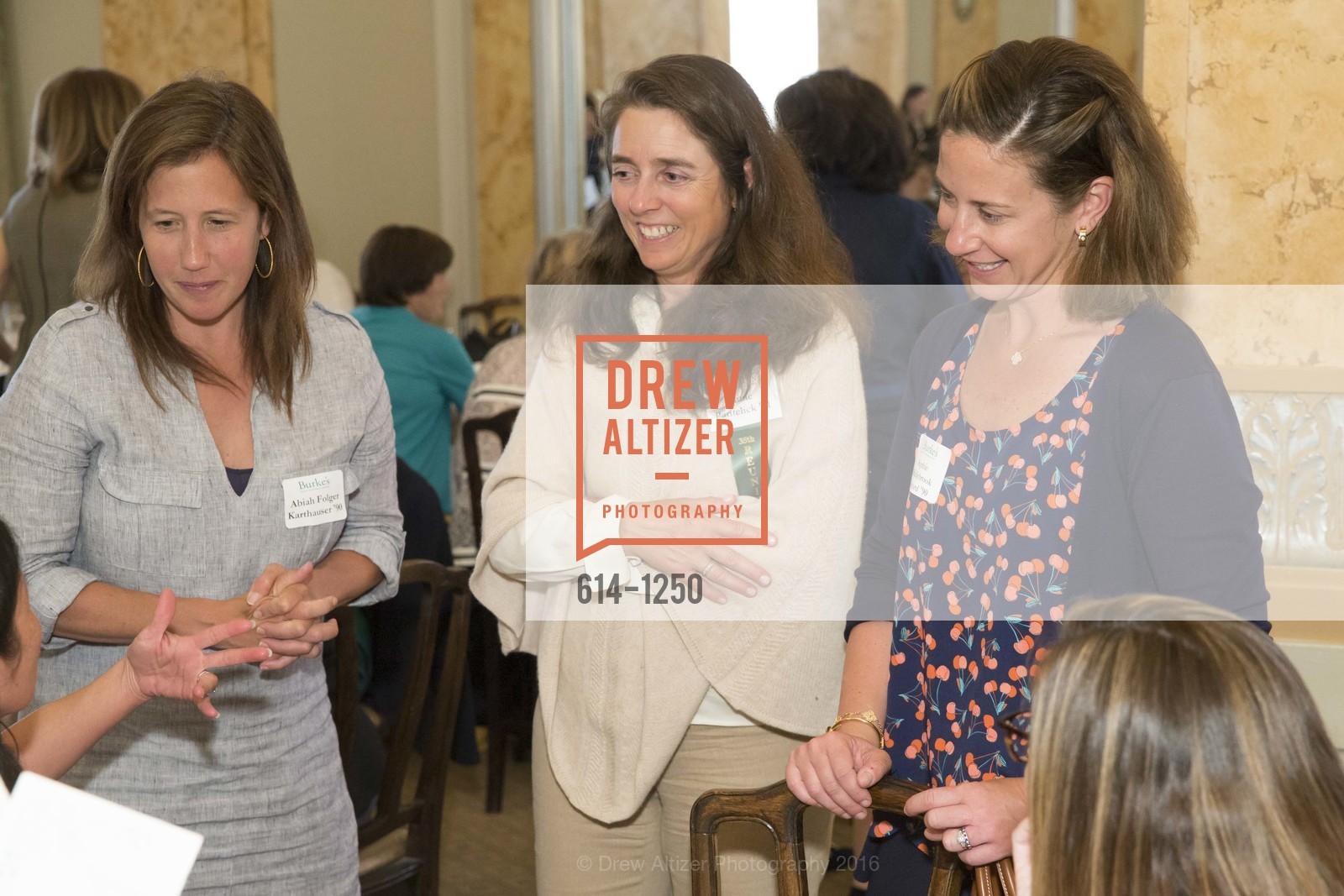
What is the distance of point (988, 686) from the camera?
54.1 inches

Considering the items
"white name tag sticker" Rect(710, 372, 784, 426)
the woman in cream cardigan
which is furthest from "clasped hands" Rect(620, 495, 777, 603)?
"white name tag sticker" Rect(710, 372, 784, 426)

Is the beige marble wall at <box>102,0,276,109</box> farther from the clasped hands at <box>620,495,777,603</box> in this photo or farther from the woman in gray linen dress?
the clasped hands at <box>620,495,777,603</box>

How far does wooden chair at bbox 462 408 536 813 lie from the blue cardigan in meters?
2.30

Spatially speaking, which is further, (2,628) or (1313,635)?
(1313,635)

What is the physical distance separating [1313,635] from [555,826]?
3.77 feet

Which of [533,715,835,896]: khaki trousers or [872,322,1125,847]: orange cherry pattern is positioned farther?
[533,715,835,896]: khaki trousers

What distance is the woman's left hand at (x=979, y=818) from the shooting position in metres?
1.24

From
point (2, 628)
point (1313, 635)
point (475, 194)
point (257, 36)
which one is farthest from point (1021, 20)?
point (2, 628)

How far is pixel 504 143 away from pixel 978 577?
18.4ft

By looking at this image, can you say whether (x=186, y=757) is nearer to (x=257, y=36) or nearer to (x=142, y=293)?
(x=142, y=293)

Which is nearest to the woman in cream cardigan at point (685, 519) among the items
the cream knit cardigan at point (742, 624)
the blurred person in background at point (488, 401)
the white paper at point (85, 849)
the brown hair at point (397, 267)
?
the cream knit cardigan at point (742, 624)

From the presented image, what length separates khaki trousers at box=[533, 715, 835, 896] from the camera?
1689mm

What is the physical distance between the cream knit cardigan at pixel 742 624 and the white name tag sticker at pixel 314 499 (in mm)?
253

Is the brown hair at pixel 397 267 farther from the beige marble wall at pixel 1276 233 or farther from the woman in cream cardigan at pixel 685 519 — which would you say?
the beige marble wall at pixel 1276 233
